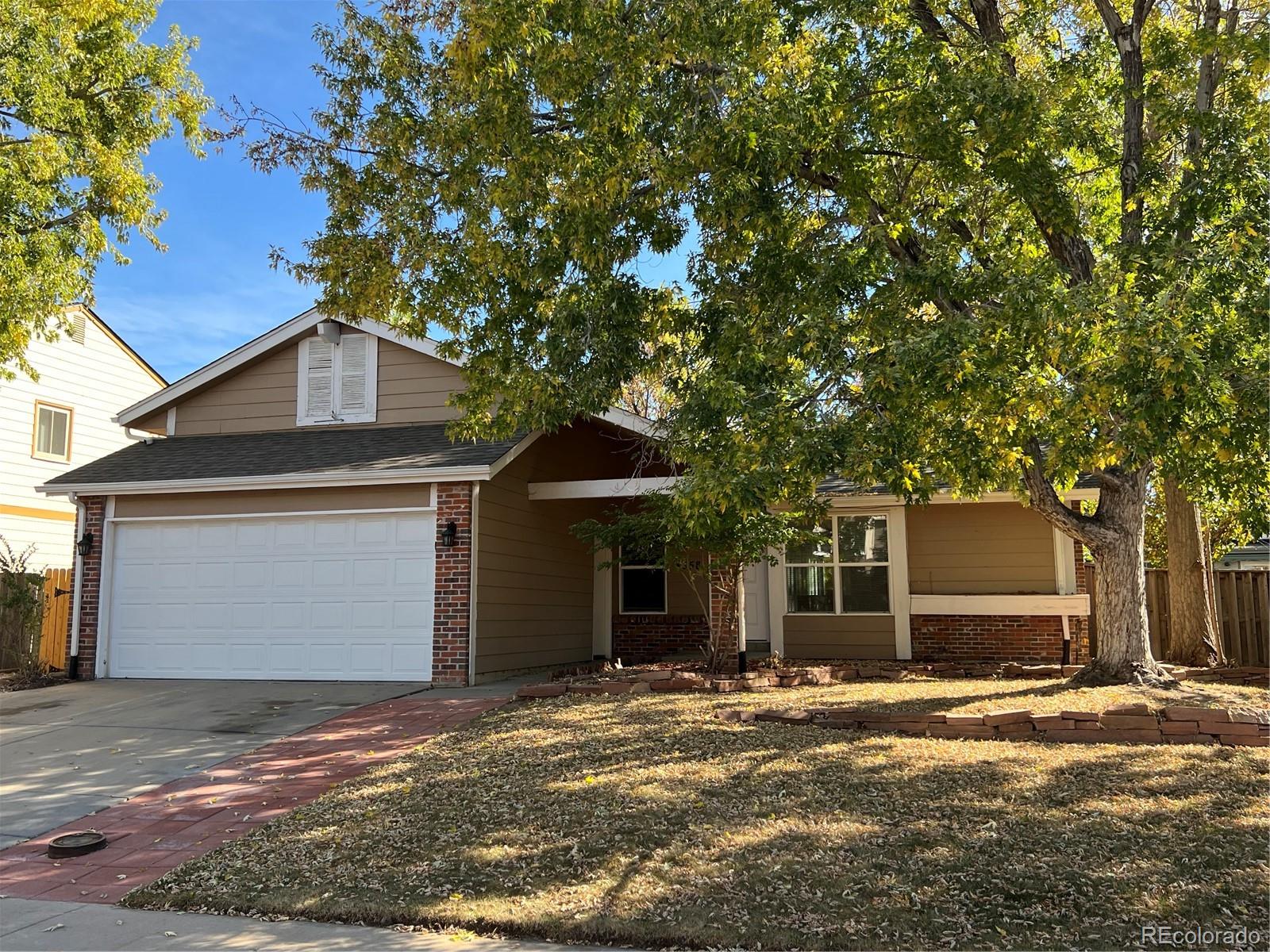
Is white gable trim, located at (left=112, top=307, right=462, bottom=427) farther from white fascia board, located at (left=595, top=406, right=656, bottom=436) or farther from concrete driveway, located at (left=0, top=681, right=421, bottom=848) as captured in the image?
concrete driveway, located at (left=0, top=681, right=421, bottom=848)

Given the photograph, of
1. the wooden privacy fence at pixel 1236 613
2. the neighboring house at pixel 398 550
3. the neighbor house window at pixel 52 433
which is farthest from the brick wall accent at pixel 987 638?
the neighbor house window at pixel 52 433

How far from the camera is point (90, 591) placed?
1330 centimetres

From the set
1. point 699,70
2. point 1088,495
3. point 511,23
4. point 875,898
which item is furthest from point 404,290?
point 1088,495

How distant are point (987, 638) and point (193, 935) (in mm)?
11660

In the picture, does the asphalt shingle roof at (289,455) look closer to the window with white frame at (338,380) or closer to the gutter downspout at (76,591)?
the window with white frame at (338,380)

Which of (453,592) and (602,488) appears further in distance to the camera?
(602,488)

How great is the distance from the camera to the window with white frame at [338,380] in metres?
14.2

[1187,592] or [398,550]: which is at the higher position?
[398,550]

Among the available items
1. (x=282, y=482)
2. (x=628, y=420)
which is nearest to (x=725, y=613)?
(x=628, y=420)

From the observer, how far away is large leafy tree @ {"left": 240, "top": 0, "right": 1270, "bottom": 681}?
6.69 m

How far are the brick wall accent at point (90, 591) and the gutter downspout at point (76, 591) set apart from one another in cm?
2

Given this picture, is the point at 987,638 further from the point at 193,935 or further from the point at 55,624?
the point at 55,624

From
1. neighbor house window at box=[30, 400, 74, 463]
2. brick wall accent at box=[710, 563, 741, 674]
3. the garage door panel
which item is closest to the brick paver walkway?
brick wall accent at box=[710, 563, 741, 674]

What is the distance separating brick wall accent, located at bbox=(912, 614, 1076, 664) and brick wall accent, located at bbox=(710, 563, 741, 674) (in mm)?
3567
